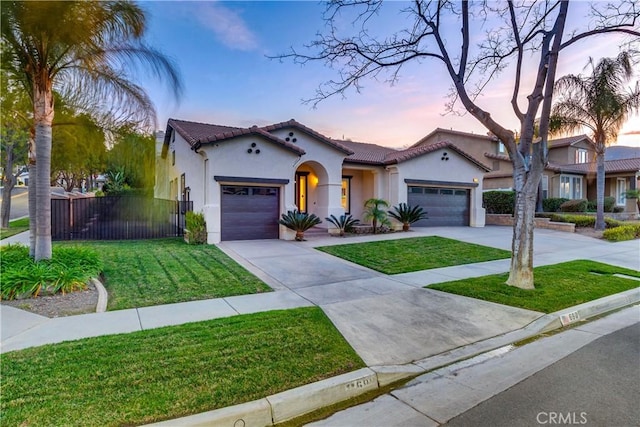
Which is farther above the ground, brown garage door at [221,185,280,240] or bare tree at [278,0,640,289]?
bare tree at [278,0,640,289]

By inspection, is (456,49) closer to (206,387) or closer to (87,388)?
(206,387)

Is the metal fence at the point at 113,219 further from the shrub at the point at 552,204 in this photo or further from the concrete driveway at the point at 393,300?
the shrub at the point at 552,204

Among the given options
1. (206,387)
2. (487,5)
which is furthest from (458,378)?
(487,5)

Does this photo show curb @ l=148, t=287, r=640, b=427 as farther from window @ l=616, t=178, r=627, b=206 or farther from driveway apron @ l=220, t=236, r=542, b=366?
window @ l=616, t=178, r=627, b=206

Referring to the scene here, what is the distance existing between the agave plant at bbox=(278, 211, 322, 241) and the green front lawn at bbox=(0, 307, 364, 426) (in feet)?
29.1

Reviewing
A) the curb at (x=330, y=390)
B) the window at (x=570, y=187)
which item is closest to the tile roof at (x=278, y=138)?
the window at (x=570, y=187)

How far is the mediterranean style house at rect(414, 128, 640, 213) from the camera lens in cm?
2562

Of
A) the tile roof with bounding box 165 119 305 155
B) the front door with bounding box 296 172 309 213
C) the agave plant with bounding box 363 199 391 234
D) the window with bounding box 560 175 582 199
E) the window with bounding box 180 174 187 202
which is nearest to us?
the tile roof with bounding box 165 119 305 155

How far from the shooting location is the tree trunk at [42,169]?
7164 mm

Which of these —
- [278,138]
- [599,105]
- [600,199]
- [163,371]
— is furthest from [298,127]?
[600,199]

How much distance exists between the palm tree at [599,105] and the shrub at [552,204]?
24.0 feet

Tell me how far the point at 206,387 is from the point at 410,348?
269 centimetres

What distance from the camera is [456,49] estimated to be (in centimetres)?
898

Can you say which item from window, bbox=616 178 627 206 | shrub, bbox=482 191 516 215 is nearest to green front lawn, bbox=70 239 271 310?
shrub, bbox=482 191 516 215
